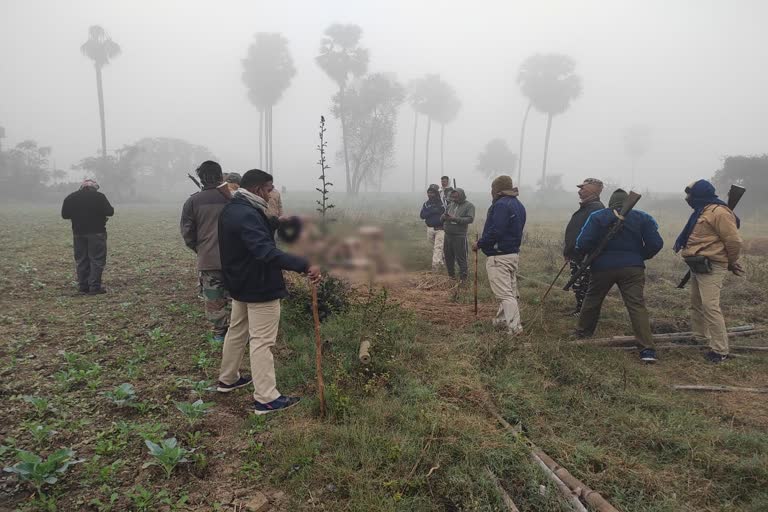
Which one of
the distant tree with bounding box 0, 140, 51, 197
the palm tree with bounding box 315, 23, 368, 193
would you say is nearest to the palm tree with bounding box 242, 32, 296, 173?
the palm tree with bounding box 315, 23, 368, 193

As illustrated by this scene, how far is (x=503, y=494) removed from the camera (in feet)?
9.11

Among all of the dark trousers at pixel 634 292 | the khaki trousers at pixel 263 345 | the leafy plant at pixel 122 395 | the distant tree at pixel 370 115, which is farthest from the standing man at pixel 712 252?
the distant tree at pixel 370 115

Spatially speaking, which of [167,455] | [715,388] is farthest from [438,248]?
[167,455]

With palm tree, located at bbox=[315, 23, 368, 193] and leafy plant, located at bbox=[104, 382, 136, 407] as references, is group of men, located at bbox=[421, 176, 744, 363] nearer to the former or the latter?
leafy plant, located at bbox=[104, 382, 136, 407]

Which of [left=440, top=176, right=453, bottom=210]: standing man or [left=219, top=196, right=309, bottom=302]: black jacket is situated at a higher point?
[left=440, top=176, right=453, bottom=210]: standing man

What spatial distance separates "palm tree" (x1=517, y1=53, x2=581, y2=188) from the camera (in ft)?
172

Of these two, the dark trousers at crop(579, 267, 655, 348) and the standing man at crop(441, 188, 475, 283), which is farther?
the standing man at crop(441, 188, 475, 283)

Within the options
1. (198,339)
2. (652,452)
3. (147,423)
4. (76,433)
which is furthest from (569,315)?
(76,433)

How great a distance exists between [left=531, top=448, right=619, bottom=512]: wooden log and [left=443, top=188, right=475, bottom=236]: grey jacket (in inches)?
224

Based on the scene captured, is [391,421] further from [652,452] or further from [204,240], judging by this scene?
[204,240]

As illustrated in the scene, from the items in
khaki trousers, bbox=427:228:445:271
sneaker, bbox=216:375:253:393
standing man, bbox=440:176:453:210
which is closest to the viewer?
sneaker, bbox=216:375:253:393

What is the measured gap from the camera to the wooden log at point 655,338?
5.56 meters

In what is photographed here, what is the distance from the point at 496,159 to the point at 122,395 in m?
67.8

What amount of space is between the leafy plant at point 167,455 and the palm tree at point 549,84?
54984 millimetres
